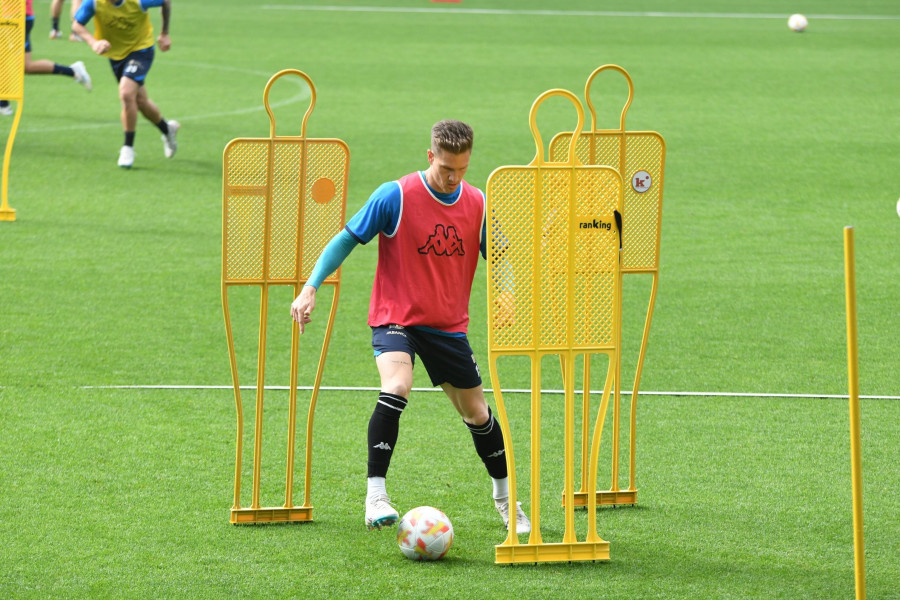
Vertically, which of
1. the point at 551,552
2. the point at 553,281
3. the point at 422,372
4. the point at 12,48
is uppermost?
the point at 12,48

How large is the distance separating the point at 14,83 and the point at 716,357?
611 centimetres

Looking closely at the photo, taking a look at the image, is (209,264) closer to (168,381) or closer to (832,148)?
(168,381)

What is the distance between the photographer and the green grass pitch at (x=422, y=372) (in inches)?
210

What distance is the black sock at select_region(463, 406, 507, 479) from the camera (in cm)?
579

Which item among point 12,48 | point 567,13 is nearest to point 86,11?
point 12,48

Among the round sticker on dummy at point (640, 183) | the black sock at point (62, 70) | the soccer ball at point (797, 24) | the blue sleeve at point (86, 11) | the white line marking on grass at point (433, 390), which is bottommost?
the white line marking on grass at point (433, 390)

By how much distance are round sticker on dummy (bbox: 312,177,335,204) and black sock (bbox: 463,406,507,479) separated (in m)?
1.22

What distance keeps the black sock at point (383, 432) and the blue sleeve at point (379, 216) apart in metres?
0.70

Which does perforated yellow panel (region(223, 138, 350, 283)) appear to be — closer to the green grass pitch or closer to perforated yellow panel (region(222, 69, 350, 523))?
perforated yellow panel (region(222, 69, 350, 523))

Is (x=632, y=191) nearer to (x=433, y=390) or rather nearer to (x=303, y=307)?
(x=303, y=307)

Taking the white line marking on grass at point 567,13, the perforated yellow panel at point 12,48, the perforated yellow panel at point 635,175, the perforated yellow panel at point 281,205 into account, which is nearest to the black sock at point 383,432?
the perforated yellow panel at point 281,205

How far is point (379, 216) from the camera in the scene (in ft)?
18.0

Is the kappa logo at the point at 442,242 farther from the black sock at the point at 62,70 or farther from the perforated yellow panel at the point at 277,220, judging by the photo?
the black sock at the point at 62,70

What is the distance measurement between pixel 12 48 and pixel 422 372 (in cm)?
468
